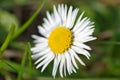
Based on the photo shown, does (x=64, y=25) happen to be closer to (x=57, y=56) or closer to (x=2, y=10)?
(x=57, y=56)

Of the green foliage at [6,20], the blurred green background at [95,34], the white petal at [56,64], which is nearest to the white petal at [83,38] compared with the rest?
the white petal at [56,64]

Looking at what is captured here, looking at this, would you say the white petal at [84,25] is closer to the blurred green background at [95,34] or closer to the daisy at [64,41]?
the daisy at [64,41]

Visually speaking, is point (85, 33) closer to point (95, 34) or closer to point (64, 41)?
point (64, 41)

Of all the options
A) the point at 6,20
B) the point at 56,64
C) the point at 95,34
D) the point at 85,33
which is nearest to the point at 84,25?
the point at 85,33

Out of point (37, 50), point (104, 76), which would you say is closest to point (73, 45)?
point (37, 50)

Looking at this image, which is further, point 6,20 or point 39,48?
point 6,20

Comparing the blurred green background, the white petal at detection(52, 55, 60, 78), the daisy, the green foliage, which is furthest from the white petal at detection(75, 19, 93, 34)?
the green foliage

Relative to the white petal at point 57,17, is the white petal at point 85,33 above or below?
below

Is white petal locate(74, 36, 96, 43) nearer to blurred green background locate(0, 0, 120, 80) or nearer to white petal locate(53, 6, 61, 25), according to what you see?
white petal locate(53, 6, 61, 25)

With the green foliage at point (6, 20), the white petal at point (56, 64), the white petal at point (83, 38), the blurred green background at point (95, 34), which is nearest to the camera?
the white petal at point (83, 38)
